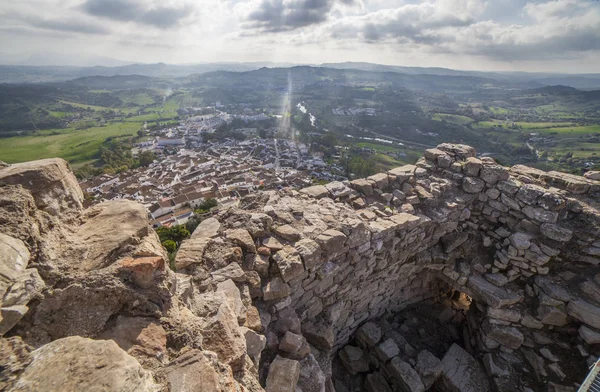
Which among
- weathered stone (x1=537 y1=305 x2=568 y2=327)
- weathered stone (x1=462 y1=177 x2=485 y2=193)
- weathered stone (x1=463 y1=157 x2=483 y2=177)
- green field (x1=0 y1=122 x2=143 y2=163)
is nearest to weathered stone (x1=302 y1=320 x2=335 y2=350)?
weathered stone (x1=537 y1=305 x2=568 y2=327)

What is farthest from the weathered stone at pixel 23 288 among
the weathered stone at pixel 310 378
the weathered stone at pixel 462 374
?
the weathered stone at pixel 462 374

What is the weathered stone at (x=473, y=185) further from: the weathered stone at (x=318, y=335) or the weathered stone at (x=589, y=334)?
the weathered stone at (x=318, y=335)

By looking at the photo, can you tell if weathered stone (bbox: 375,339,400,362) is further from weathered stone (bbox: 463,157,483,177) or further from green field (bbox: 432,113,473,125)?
green field (bbox: 432,113,473,125)

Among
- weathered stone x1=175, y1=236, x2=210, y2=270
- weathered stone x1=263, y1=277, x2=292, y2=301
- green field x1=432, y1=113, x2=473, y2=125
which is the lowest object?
green field x1=432, y1=113, x2=473, y2=125

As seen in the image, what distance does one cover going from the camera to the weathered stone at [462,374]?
18.8 feet

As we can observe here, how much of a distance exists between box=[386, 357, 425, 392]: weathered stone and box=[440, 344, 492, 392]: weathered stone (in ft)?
2.17

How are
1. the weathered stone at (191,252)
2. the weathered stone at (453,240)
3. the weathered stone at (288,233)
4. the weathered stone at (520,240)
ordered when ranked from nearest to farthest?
the weathered stone at (191,252) → the weathered stone at (288,233) → the weathered stone at (520,240) → the weathered stone at (453,240)

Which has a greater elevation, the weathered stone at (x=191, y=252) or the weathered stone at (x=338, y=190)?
the weathered stone at (x=191, y=252)

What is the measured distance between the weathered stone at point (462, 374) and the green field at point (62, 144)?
Result: 201 feet

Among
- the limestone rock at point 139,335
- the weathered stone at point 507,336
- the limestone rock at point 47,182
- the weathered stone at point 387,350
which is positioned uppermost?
the limestone rock at point 47,182

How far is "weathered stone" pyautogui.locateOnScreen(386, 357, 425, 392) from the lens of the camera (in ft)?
18.3

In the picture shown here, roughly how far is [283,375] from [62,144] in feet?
269

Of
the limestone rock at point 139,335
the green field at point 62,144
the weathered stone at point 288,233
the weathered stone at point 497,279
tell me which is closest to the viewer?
the limestone rock at point 139,335

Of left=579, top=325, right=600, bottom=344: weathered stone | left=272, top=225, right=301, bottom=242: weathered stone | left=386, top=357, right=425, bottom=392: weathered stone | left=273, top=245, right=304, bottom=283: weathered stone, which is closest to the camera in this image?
left=273, top=245, right=304, bottom=283: weathered stone
